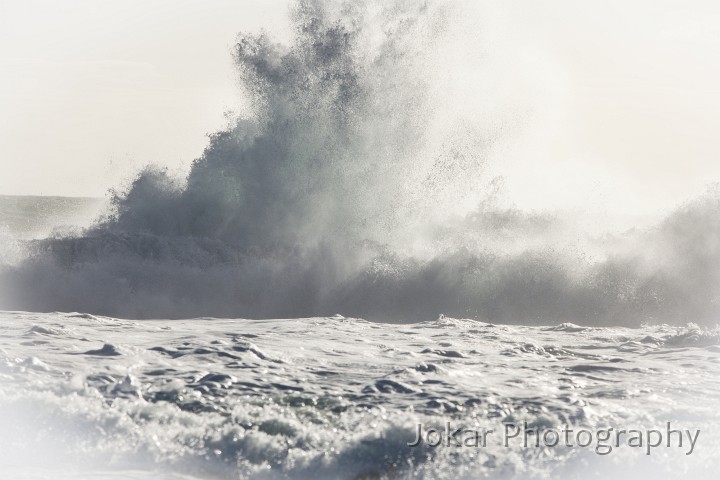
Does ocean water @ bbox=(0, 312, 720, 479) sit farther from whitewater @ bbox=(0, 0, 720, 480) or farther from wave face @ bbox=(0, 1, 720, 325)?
wave face @ bbox=(0, 1, 720, 325)

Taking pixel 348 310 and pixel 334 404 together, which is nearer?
pixel 334 404

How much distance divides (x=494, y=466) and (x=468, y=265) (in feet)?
32.1

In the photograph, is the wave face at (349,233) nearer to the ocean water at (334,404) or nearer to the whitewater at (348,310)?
the whitewater at (348,310)

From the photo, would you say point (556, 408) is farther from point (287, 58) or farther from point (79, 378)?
point (287, 58)

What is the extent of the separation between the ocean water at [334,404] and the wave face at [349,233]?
4495 mm

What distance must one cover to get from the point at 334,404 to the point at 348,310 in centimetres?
796

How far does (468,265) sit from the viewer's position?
47.1 feet

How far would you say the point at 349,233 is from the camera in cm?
1627

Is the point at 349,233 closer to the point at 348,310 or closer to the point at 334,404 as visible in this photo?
the point at 348,310

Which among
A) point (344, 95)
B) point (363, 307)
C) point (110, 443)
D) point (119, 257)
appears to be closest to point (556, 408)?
point (110, 443)

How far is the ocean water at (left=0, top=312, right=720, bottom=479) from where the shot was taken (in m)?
4.74

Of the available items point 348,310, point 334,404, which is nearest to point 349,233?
point 348,310

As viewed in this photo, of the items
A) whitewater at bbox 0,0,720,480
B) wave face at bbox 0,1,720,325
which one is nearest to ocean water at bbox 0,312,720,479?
whitewater at bbox 0,0,720,480

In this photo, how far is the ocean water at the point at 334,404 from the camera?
474cm
